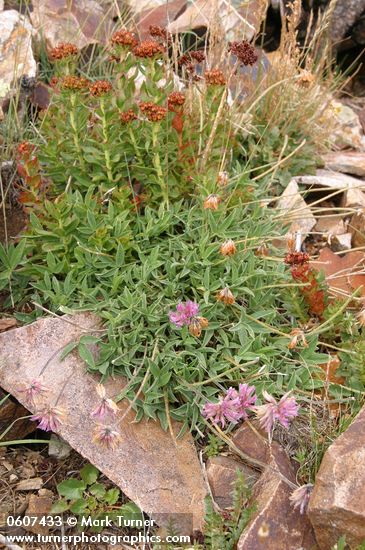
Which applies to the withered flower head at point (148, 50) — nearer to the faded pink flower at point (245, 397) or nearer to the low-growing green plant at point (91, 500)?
the faded pink flower at point (245, 397)

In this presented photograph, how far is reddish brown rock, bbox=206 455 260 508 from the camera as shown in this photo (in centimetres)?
283

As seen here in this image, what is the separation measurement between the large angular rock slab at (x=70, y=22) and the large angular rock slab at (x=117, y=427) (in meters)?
2.63

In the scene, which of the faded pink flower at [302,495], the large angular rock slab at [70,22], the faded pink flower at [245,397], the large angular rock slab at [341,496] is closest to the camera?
the large angular rock slab at [341,496]

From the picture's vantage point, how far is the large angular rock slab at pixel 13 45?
4.47m

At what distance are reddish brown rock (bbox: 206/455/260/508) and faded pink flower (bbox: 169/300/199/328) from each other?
595mm

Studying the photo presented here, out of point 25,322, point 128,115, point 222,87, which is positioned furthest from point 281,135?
point 25,322

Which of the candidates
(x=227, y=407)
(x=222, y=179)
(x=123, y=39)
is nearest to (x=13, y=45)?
(x=123, y=39)

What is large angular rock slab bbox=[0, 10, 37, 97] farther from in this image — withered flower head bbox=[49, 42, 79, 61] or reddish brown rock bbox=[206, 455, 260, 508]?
reddish brown rock bbox=[206, 455, 260, 508]

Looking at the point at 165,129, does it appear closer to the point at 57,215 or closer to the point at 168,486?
the point at 57,215

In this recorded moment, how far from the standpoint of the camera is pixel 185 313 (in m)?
2.94

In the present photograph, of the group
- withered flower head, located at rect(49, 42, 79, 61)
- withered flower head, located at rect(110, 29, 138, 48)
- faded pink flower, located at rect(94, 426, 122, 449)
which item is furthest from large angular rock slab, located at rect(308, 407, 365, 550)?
withered flower head, located at rect(49, 42, 79, 61)

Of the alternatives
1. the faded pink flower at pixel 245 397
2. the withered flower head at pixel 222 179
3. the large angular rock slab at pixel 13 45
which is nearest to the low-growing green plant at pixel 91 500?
the faded pink flower at pixel 245 397

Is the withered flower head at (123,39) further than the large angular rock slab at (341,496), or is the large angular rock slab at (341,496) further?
the withered flower head at (123,39)

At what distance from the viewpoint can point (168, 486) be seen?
2.91m
